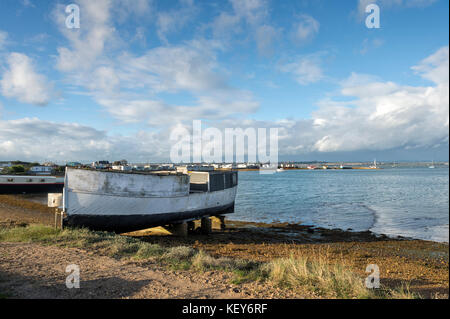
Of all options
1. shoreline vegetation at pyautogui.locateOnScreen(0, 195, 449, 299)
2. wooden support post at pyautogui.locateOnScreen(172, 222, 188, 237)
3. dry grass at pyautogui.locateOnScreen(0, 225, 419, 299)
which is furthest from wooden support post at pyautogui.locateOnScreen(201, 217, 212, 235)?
dry grass at pyautogui.locateOnScreen(0, 225, 419, 299)

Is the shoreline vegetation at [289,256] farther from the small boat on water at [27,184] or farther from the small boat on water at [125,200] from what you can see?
the small boat on water at [27,184]

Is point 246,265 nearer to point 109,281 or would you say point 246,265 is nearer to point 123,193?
point 109,281

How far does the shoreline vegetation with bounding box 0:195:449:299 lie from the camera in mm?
6426

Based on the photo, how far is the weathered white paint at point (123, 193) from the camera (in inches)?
512

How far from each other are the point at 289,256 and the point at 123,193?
353 inches

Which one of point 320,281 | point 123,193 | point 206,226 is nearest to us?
point 320,281

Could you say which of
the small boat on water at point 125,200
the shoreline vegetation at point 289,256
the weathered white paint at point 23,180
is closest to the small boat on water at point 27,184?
the weathered white paint at point 23,180

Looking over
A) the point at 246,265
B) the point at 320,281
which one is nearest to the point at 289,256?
the point at 246,265

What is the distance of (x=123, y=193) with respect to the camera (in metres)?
13.9

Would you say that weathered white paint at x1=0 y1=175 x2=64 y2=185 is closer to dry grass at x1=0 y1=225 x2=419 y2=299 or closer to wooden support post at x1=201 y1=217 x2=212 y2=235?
dry grass at x1=0 y1=225 x2=419 y2=299

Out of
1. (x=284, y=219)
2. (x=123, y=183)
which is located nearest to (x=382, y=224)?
(x=284, y=219)

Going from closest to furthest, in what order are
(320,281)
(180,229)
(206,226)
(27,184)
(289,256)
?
1. (320,281)
2. (289,256)
3. (180,229)
4. (206,226)
5. (27,184)
